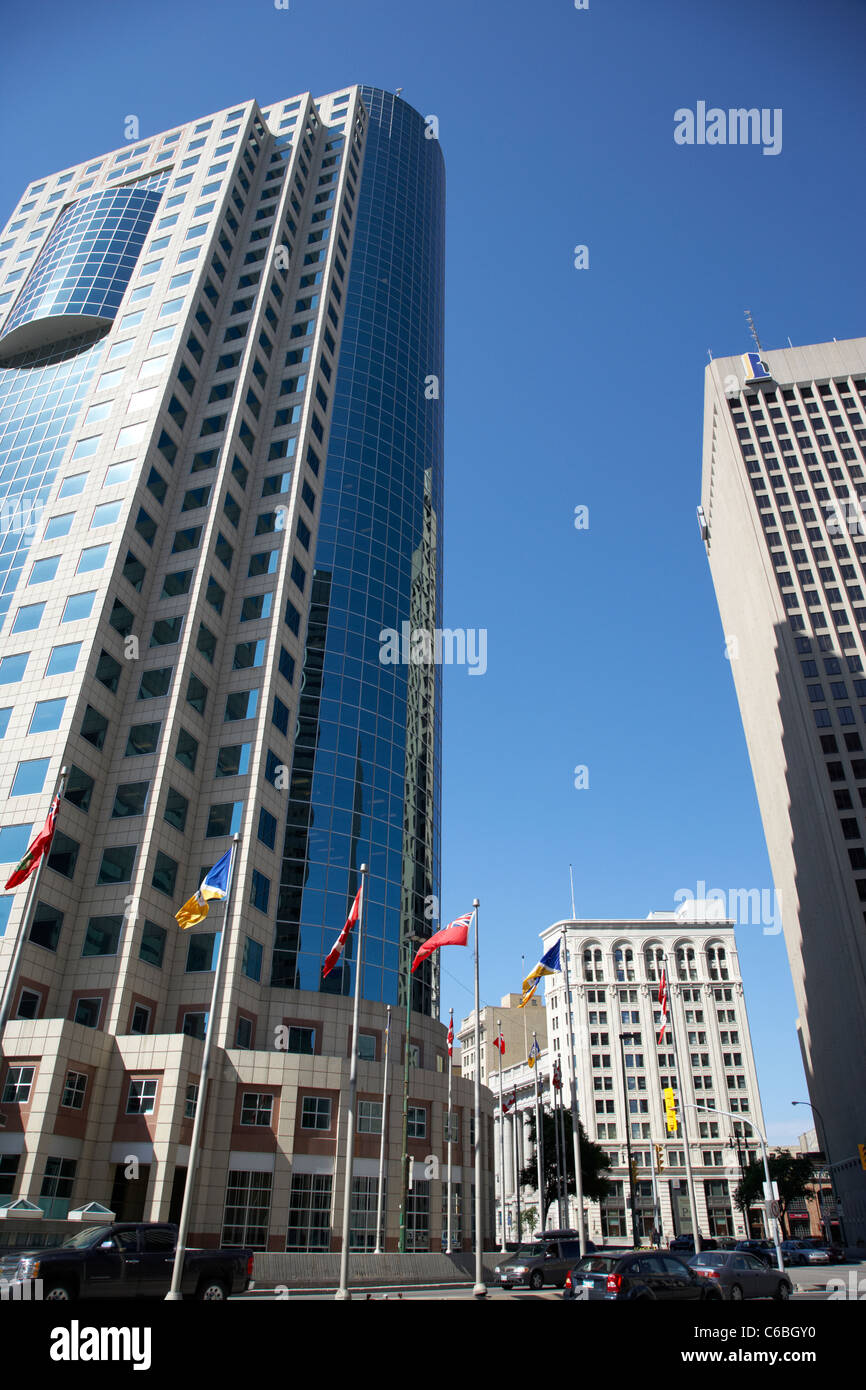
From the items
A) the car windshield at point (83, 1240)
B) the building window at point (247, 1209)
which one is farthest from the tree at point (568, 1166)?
the car windshield at point (83, 1240)

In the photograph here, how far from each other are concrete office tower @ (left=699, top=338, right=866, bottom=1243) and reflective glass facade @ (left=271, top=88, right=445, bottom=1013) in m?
46.3

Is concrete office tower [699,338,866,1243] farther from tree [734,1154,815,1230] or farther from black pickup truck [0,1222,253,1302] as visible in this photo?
black pickup truck [0,1222,253,1302]

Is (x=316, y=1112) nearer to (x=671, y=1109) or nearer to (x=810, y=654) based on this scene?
(x=671, y=1109)

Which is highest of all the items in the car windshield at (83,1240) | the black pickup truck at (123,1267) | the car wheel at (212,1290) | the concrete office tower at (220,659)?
the concrete office tower at (220,659)

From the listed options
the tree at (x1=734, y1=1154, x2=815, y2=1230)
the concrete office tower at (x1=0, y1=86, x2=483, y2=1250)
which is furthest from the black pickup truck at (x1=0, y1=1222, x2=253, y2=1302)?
the tree at (x1=734, y1=1154, x2=815, y2=1230)

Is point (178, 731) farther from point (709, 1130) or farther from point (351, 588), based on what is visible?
point (709, 1130)

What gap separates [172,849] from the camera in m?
50.7

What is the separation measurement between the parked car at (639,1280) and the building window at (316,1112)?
25229 millimetres

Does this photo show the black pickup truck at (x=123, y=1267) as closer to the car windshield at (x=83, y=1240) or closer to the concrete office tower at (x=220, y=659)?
the car windshield at (x=83, y=1240)

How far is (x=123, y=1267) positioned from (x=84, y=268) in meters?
79.9

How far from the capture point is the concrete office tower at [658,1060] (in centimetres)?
11231

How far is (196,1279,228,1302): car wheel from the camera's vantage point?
21.9 meters
